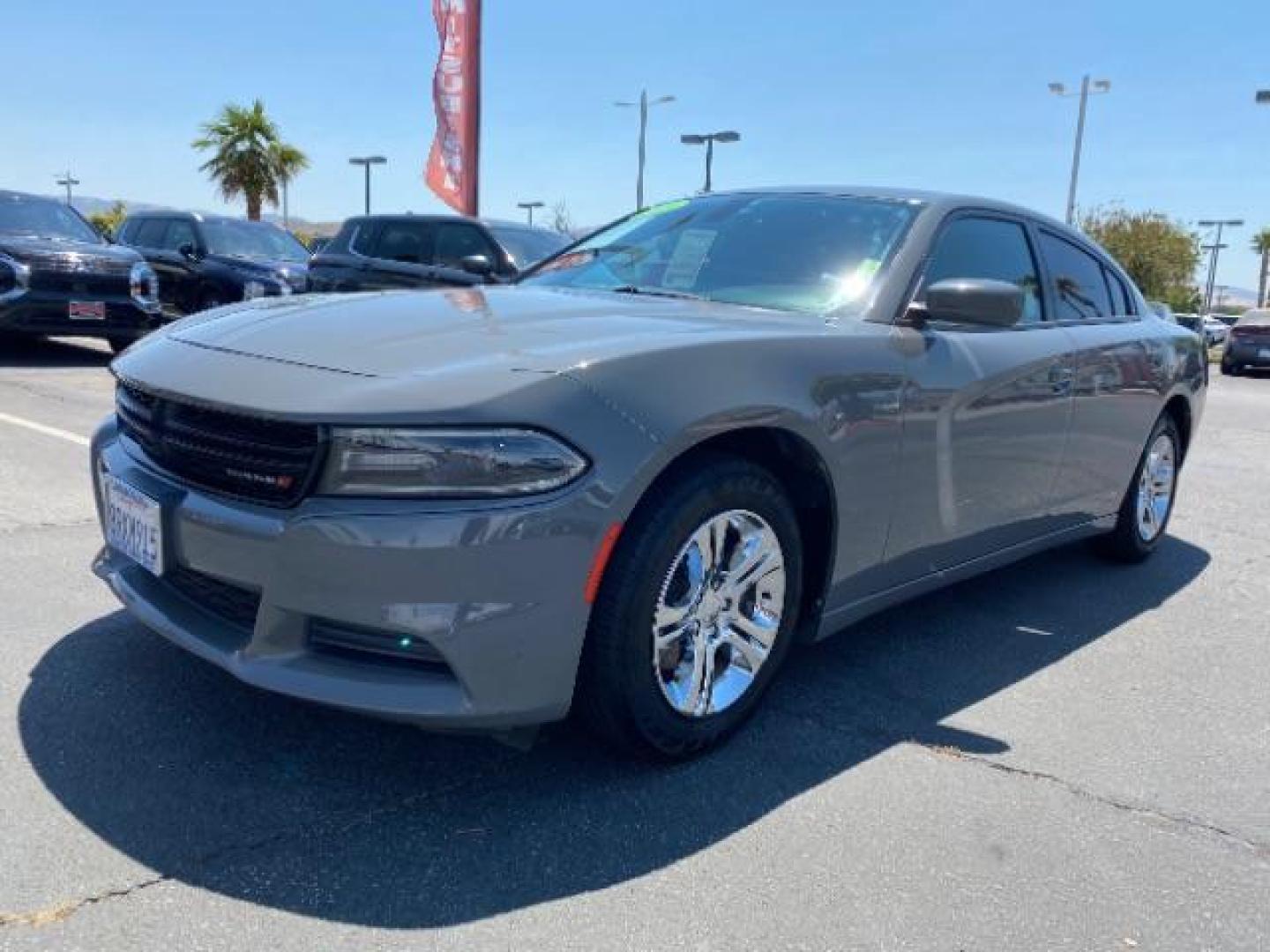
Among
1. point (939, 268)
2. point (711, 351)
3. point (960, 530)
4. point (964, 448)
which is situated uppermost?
point (939, 268)

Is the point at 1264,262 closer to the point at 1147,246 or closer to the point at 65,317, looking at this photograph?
the point at 1147,246

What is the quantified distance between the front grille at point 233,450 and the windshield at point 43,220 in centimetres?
923

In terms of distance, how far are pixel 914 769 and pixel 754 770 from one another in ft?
1.43

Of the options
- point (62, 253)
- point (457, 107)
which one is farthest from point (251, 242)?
point (457, 107)

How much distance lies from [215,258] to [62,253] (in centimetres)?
308

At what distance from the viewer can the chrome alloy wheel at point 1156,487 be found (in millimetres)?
5113

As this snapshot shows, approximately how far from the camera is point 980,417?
3.57 metres

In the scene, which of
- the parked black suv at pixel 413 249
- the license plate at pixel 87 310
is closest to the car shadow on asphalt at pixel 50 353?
the license plate at pixel 87 310

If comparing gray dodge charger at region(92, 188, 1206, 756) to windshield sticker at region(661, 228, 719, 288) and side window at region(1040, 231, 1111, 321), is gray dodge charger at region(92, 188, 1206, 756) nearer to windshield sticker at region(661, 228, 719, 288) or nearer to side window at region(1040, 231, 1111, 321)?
windshield sticker at region(661, 228, 719, 288)

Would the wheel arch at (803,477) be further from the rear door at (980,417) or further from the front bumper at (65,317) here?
the front bumper at (65,317)

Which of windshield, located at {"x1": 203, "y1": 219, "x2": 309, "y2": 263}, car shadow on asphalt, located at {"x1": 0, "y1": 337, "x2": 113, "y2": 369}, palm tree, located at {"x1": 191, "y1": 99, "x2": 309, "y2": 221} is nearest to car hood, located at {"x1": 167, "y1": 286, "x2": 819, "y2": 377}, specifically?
car shadow on asphalt, located at {"x1": 0, "y1": 337, "x2": 113, "y2": 369}

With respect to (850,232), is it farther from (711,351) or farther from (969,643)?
(969,643)

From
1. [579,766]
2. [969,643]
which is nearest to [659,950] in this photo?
[579,766]

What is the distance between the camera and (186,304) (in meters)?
13.3
